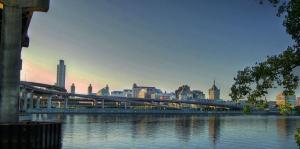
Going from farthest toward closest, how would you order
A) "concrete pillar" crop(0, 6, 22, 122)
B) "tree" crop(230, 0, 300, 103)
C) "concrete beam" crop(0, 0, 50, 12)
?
"concrete beam" crop(0, 0, 50, 12) < "concrete pillar" crop(0, 6, 22, 122) < "tree" crop(230, 0, 300, 103)

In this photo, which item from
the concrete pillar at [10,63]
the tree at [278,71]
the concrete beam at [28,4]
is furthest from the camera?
the concrete beam at [28,4]

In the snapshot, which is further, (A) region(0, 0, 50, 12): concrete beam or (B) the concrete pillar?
(A) region(0, 0, 50, 12): concrete beam

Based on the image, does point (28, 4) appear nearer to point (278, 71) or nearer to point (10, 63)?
point (10, 63)

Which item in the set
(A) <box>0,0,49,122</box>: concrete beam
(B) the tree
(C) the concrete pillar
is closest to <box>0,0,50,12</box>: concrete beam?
(A) <box>0,0,49,122</box>: concrete beam

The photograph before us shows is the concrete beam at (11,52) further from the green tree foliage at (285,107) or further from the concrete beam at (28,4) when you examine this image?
the green tree foliage at (285,107)

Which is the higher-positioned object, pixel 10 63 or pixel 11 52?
pixel 11 52

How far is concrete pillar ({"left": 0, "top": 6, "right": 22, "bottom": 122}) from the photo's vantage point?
139ft

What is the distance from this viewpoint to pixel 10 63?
42719 millimetres

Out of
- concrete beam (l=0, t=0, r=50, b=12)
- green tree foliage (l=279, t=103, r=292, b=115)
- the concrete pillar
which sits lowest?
green tree foliage (l=279, t=103, r=292, b=115)

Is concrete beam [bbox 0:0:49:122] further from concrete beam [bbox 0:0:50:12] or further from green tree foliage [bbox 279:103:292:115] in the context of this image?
green tree foliage [bbox 279:103:292:115]

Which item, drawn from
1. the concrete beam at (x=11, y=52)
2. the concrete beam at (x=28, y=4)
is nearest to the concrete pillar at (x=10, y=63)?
the concrete beam at (x=11, y=52)

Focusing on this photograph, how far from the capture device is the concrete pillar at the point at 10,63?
4228 cm

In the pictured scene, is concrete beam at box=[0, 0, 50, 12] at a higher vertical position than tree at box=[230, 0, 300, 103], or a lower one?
higher

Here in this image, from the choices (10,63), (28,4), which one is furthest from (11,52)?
(28,4)
